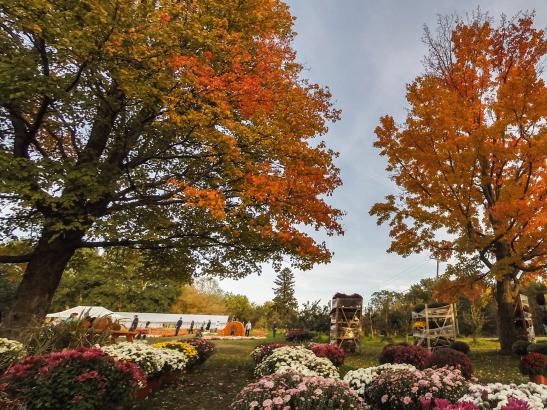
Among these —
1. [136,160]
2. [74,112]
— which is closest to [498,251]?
[136,160]

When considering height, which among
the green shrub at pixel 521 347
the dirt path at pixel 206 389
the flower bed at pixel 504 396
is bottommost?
the dirt path at pixel 206 389

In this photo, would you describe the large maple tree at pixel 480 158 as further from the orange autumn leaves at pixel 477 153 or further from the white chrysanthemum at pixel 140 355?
the white chrysanthemum at pixel 140 355

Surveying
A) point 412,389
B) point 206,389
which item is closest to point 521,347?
point 412,389

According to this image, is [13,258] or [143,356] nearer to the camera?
[143,356]

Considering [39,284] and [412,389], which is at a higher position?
[39,284]

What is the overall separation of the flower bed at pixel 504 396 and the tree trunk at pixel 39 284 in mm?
9421

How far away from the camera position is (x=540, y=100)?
10.9 m

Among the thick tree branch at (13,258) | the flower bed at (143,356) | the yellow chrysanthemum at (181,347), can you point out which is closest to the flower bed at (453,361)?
the flower bed at (143,356)

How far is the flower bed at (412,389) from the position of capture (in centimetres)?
532

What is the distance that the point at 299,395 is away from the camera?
472 centimetres

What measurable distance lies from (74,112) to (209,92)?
380cm

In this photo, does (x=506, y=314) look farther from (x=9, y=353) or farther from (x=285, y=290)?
(x=285, y=290)

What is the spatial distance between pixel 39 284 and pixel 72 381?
18.7 ft

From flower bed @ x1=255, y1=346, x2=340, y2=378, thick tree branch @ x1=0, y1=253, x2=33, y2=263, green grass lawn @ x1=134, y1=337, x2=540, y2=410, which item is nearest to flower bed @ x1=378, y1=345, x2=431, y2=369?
green grass lawn @ x1=134, y1=337, x2=540, y2=410
